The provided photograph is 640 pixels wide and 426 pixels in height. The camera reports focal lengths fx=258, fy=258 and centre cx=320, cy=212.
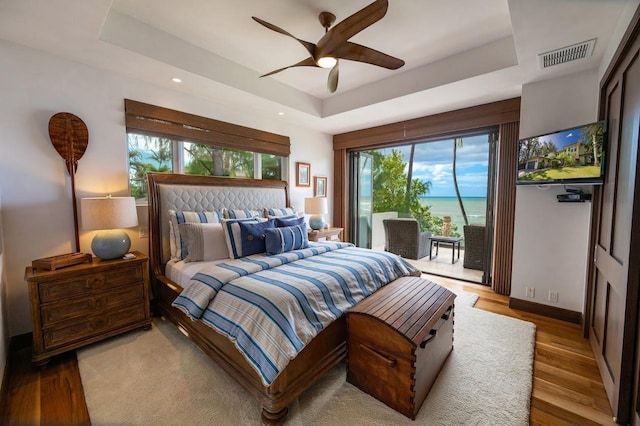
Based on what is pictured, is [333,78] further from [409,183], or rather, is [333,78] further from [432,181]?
[432,181]

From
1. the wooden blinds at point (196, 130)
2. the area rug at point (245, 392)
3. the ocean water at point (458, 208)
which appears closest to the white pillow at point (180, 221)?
the area rug at point (245, 392)

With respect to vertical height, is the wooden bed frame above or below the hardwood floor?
above

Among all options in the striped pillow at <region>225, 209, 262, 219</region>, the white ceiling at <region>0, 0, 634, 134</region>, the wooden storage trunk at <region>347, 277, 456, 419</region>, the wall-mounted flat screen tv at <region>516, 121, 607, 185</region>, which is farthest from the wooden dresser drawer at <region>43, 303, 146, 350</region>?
the wall-mounted flat screen tv at <region>516, 121, 607, 185</region>

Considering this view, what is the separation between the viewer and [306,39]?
2.59 meters

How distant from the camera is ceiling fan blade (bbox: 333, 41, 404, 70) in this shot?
1.99 meters

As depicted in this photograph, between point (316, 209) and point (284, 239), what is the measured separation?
157cm

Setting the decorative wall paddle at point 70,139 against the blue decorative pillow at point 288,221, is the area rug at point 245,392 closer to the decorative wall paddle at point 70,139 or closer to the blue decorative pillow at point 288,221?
the decorative wall paddle at point 70,139

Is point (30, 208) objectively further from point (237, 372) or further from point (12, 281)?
point (237, 372)

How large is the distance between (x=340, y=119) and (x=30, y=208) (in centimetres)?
373

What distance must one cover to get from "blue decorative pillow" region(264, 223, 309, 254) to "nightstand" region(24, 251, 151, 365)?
3.86 ft

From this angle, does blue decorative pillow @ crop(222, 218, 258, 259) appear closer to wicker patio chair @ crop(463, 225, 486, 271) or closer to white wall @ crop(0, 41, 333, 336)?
white wall @ crop(0, 41, 333, 336)

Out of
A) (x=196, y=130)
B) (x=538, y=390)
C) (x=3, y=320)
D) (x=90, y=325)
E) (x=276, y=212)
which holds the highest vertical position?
(x=196, y=130)

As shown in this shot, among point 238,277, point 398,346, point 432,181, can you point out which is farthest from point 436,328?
point 432,181

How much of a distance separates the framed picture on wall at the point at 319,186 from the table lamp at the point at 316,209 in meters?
0.53
